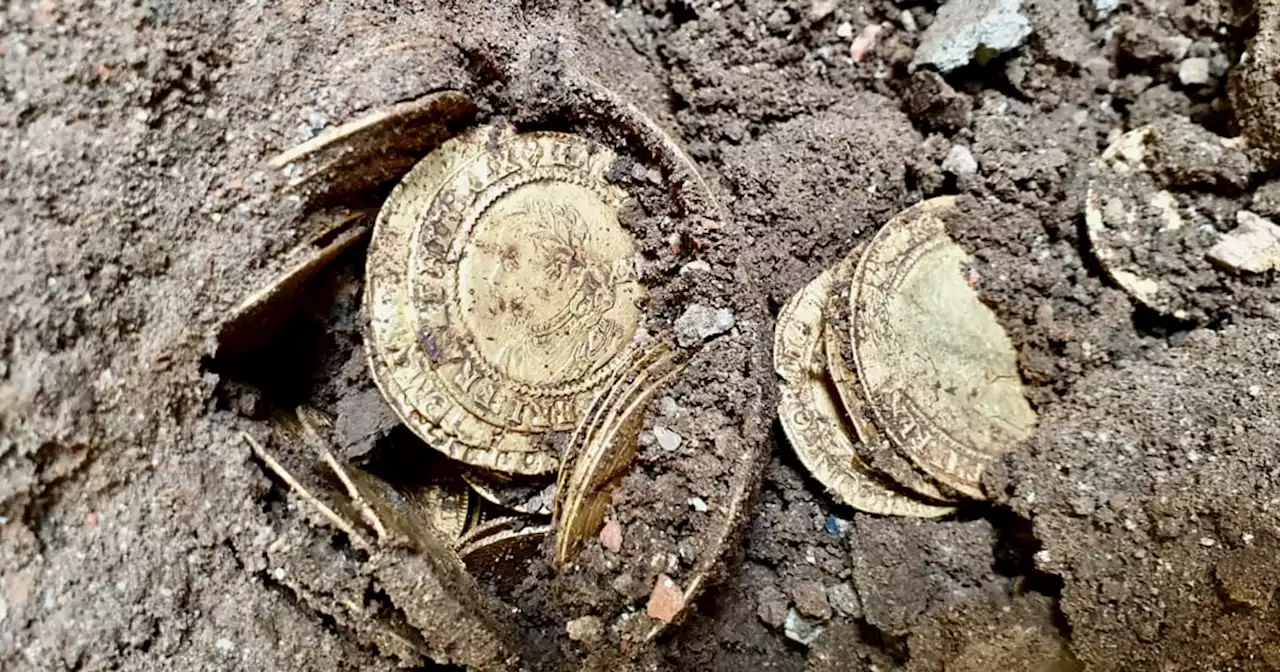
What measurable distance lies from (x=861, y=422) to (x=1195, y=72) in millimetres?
1280

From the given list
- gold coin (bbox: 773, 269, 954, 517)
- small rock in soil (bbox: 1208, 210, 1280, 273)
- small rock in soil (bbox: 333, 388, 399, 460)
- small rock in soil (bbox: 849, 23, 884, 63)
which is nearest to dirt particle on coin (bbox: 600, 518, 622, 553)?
gold coin (bbox: 773, 269, 954, 517)

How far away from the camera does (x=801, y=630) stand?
258cm

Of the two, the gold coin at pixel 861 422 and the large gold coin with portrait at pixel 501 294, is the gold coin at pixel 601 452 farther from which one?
the gold coin at pixel 861 422

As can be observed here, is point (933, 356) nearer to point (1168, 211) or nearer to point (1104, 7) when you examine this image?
point (1168, 211)

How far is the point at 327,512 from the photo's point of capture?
6.89 feet

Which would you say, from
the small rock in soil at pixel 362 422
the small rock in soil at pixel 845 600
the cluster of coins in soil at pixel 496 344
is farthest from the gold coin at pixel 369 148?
the small rock in soil at pixel 845 600

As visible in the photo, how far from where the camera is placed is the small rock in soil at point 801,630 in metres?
2.58

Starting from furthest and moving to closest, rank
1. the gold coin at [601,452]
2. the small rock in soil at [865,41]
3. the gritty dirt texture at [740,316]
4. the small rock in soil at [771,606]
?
the small rock in soil at [865,41] < the small rock in soil at [771,606] < the gold coin at [601,452] < the gritty dirt texture at [740,316]

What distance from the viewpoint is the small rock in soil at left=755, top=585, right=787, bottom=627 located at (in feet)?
8.43

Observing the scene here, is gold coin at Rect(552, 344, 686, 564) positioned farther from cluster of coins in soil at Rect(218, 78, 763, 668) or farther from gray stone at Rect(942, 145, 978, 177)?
gray stone at Rect(942, 145, 978, 177)

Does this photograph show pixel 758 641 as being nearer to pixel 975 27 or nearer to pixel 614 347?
pixel 614 347

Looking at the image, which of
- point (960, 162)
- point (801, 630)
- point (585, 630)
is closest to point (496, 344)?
point (585, 630)

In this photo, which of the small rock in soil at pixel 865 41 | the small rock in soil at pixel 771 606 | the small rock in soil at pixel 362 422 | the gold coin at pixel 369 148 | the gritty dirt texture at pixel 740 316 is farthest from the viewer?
the small rock in soil at pixel 865 41

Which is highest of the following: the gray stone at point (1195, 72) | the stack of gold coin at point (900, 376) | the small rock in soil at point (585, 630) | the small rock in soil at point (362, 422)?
the gray stone at point (1195, 72)
